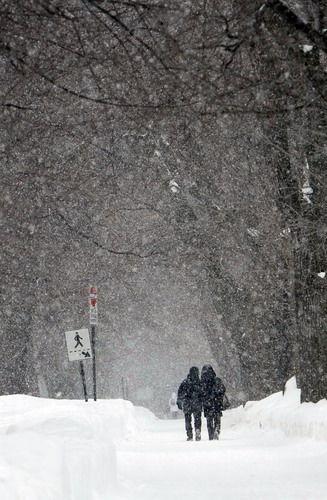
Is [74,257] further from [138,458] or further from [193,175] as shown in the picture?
[138,458]

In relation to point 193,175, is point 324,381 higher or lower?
lower

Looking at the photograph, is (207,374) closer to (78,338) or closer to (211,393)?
(211,393)

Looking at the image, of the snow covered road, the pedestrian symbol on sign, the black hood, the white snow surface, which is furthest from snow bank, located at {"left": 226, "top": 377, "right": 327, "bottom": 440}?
the pedestrian symbol on sign

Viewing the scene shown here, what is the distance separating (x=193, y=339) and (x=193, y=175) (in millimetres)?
39629

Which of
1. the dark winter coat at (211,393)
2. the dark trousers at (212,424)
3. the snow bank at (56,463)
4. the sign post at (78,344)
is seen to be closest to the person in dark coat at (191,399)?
the dark winter coat at (211,393)

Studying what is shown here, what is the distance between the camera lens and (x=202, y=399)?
23.6m

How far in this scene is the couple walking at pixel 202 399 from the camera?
76.6 ft

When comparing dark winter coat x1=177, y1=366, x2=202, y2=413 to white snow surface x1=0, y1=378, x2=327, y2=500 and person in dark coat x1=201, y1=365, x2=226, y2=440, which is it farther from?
white snow surface x1=0, y1=378, x2=327, y2=500

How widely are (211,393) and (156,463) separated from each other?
27.8 feet

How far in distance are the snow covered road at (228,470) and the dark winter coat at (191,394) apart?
3202 millimetres

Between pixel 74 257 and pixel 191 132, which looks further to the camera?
pixel 74 257

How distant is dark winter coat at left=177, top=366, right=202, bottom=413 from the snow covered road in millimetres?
3202

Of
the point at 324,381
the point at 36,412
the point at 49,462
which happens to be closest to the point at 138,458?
the point at 36,412

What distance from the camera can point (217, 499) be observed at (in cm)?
1029
